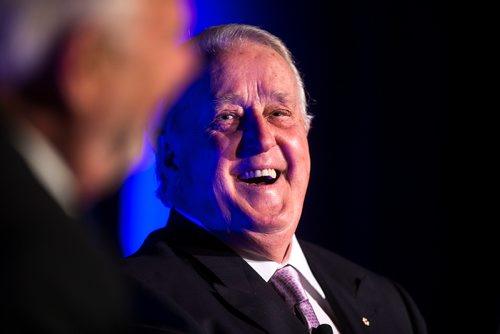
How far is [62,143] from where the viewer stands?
0.75m

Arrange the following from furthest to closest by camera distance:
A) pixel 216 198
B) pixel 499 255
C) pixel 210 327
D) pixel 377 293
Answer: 1. pixel 499 255
2. pixel 377 293
3. pixel 216 198
4. pixel 210 327

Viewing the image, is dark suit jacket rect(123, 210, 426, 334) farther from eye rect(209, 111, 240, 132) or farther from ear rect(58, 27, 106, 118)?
ear rect(58, 27, 106, 118)

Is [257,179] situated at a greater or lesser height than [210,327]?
greater

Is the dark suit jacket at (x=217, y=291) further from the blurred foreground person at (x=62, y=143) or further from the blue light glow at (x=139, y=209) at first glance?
the blurred foreground person at (x=62, y=143)

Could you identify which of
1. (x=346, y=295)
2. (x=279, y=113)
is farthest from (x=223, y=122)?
(x=346, y=295)

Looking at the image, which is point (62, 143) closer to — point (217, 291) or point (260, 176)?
point (217, 291)

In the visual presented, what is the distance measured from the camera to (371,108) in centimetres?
355

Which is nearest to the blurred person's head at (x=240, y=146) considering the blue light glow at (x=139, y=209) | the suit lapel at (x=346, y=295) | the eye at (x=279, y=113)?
the eye at (x=279, y=113)

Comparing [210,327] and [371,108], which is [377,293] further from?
[371,108]

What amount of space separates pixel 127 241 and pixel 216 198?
841mm

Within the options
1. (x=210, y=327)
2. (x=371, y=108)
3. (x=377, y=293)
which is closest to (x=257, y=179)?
(x=210, y=327)

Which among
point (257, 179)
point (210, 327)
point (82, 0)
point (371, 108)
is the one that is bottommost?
point (210, 327)

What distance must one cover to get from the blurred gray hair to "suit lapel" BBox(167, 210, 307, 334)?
1427 millimetres

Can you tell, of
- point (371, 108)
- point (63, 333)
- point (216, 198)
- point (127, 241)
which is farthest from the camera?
point (371, 108)
